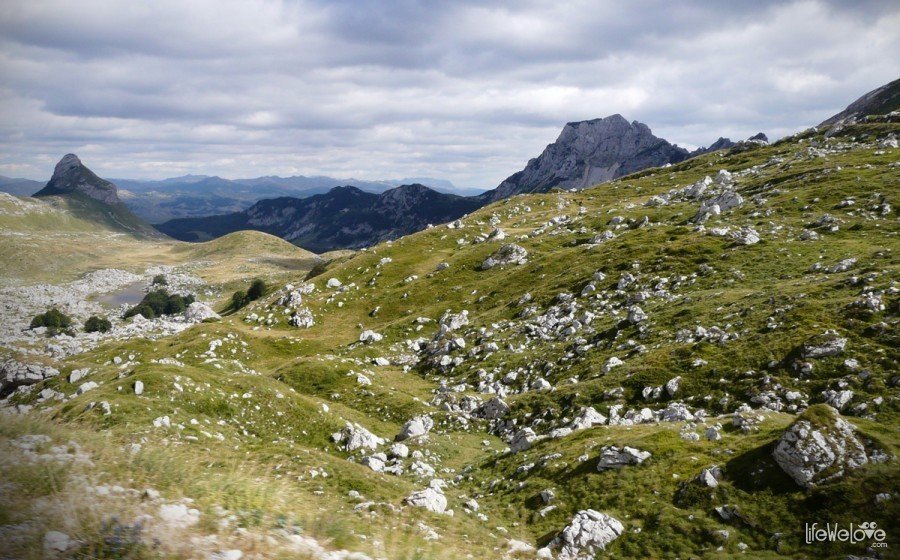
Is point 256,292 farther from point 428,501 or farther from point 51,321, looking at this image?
point 428,501

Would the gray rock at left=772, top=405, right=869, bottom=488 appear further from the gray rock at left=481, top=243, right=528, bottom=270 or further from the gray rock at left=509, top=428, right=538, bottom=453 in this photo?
the gray rock at left=481, top=243, right=528, bottom=270

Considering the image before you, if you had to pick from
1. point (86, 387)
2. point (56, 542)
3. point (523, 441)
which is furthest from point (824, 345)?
point (86, 387)

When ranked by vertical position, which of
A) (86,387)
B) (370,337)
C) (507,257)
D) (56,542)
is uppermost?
(56,542)

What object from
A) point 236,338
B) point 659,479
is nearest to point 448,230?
point 236,338

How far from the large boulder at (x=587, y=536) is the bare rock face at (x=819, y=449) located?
790cm

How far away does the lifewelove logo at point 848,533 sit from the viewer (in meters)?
16.0

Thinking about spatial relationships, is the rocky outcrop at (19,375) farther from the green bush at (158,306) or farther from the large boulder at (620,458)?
the green bush at (158,306)

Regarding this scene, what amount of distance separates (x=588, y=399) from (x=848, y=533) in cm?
2092

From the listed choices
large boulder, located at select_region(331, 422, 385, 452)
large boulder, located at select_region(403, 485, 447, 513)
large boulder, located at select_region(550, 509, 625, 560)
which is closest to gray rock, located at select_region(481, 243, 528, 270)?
large boulder, located at select_region(331, 422, 385, 452)

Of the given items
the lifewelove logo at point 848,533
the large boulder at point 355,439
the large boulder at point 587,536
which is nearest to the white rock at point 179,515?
the large boulder at point 587,536

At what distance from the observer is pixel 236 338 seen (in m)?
76.6

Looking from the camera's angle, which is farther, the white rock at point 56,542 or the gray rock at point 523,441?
the gray rock at point 523,441

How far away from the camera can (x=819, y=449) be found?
768 inches

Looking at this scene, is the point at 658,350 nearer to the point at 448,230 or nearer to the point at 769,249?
the point at 769,249
